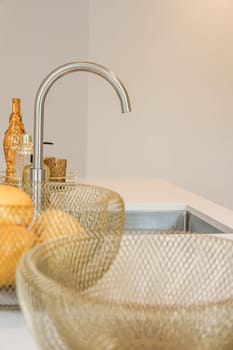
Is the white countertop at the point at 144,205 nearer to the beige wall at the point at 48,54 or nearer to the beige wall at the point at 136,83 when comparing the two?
the beige wall at the point at 136,83

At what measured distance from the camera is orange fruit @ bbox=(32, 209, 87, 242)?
2.21 ft

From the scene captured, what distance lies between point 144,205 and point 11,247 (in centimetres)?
101

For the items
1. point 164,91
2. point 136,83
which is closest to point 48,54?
point 136,83

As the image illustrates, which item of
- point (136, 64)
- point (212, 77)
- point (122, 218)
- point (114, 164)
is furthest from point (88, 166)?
point (122, 218)

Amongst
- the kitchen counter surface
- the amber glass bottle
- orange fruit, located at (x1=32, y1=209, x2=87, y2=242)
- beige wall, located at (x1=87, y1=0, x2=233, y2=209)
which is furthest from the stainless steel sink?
beige wall, located at (x1=87, y1=0, x2=233, y2=209)

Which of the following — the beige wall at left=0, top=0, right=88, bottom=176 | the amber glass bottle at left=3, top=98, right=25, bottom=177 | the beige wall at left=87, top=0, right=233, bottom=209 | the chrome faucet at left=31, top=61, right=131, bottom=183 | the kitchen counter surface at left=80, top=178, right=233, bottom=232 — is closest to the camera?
the chrome faucet at left=31, top=61, right=131, bottom=183

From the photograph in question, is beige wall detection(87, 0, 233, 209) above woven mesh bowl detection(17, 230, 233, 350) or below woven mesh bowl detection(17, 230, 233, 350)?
above

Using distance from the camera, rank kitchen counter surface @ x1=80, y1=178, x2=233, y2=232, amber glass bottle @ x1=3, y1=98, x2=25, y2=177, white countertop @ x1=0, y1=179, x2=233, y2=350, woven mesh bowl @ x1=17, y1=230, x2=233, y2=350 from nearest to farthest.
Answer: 1. woven mesh bowl @ x1=17, y1=230, x2=233, y2=350
2. white countertop @ x1=0, y1=179, x2=233, y2=350
3. kitchen counter surface @ x1=80, y1=178, x2=233, y2=232
4. amber glass bottle @ x1=3, y1=98, x2=25, y2=177

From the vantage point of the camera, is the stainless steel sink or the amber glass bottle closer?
the stainless steel sink

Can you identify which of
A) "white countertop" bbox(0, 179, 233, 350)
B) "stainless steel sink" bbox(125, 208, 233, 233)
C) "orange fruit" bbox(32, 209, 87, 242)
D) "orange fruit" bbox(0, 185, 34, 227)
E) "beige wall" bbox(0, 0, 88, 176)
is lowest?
"stainless steel sink" bbox(125, 208, 233, 233)

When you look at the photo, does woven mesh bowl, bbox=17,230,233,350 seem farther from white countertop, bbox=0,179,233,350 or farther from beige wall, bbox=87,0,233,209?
beige wall, bbox=87,0,233,209

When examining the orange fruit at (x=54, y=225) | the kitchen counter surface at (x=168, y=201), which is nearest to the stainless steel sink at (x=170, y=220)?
the kitchen counter surface at (x=168, y=201)

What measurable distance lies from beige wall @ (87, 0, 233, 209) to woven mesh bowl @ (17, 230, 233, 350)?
3.12m

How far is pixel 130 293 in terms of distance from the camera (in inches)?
23.5
